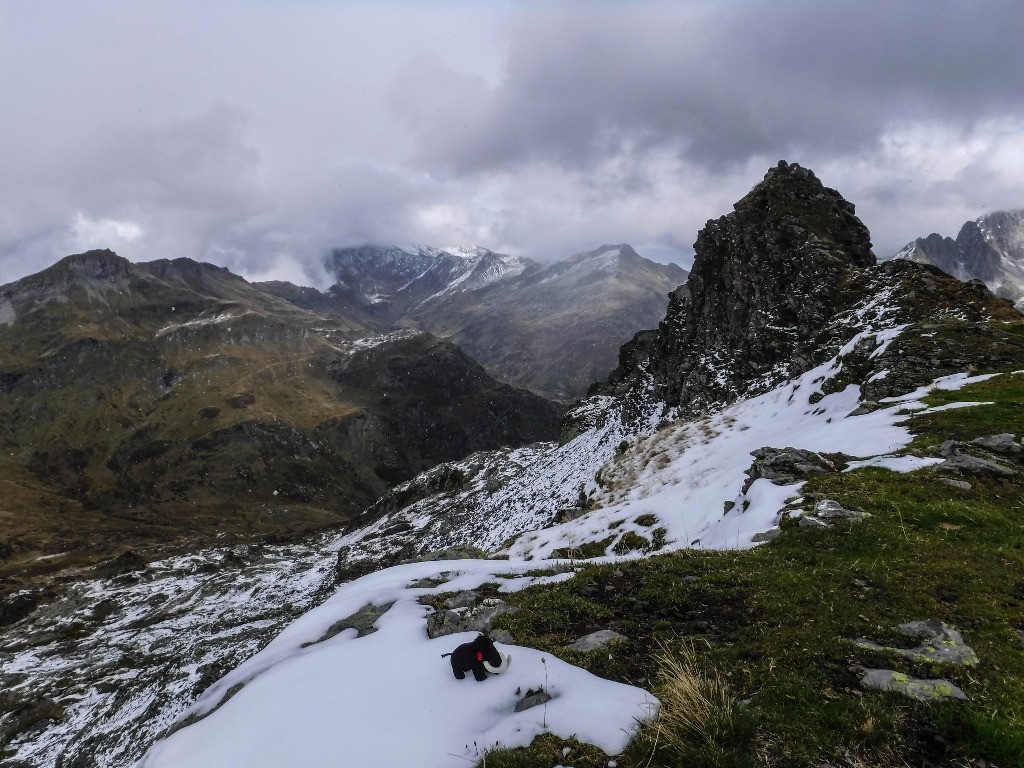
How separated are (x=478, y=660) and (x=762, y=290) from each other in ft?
216

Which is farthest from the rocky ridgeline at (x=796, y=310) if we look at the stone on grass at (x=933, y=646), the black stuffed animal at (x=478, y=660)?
the black stuffed animal at (x=478, y=660)

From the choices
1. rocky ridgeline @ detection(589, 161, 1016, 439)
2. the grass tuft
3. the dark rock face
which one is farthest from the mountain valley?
the dark rock face

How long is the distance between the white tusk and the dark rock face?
147 ft

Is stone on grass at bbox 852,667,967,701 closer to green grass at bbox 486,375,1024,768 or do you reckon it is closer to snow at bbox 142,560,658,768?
green grass at bbox 486,375,1024,768

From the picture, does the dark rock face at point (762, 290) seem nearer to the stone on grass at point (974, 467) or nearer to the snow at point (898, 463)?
the snow at point (898, 463)

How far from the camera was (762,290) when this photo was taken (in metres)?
61.8

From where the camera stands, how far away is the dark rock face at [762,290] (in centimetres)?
5294

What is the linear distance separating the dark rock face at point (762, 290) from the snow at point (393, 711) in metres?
44.8

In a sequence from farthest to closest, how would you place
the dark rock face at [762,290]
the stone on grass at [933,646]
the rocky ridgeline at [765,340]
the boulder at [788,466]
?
the dark rock face at [762,290] → the rocky ridgeline at [765,340] → the boulder at [788,466] → the stone on grass at [933,646]

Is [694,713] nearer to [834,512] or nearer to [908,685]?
[908,685]

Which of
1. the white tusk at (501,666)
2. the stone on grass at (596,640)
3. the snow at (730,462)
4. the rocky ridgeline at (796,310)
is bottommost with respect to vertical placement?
the snow at (730,462)

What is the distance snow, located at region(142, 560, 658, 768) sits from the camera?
594cm

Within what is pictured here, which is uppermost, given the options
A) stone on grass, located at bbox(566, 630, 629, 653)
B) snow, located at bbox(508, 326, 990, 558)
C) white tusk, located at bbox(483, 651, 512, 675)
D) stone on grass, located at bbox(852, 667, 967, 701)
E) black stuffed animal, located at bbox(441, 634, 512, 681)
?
black stuffed animal, located at bbox(441, 634, 512, 681)

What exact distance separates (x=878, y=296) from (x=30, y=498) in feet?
921
